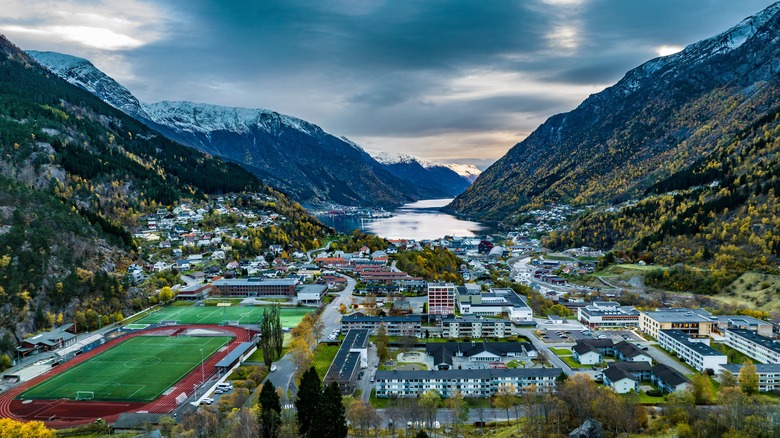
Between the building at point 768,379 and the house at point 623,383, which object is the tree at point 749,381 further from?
the house at point 623,383

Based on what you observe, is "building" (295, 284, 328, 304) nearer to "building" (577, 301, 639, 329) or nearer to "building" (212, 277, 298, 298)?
"building" (212, 277, 298, 298)

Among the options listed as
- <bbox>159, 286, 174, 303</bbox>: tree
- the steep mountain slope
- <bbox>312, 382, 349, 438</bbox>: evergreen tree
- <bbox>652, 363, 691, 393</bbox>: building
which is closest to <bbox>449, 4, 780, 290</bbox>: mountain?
the steep mountain slope

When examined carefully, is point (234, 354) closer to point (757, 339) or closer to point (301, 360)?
point (301, 360)

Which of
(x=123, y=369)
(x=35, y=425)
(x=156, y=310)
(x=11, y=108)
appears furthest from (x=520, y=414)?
(x=11, y=108)

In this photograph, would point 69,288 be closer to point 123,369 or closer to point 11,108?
point 123,369

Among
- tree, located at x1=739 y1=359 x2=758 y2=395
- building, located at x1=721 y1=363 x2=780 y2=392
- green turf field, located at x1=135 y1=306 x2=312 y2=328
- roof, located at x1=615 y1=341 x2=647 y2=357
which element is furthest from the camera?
green turf field, located at x1=135 y1=306 x2=312 y2=328

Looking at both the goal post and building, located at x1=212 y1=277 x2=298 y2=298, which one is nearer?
the goal post

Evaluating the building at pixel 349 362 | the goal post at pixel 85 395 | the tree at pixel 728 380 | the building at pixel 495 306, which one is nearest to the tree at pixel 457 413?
the building at pixel 349 362

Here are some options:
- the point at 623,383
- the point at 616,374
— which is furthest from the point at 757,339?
the point at 623,383
